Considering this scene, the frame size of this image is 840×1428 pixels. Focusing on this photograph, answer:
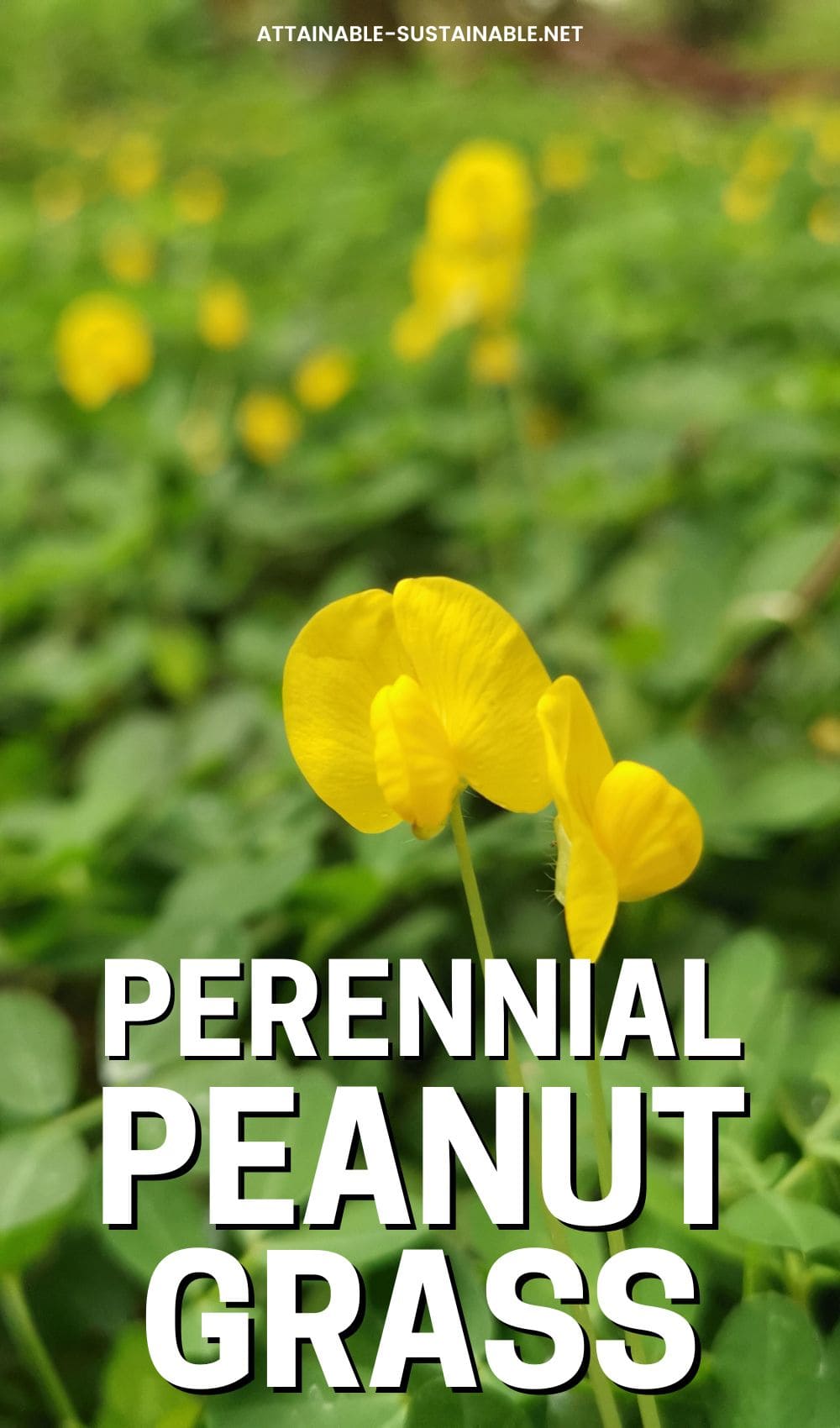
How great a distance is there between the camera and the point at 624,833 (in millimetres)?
305

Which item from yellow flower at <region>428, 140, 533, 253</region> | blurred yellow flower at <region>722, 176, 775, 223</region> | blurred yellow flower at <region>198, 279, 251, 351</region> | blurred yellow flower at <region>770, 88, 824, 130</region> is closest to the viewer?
yellow flower at <region>428, 140, 533, 253</region>

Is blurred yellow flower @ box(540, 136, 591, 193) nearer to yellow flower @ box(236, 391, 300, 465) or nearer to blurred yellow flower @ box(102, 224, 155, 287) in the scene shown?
blurred yellow flower @ box(102, 224, 155, 287)

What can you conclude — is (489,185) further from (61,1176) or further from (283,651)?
(61,1176)

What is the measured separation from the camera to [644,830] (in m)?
0.30

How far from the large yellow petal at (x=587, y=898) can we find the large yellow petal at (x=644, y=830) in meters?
0.02

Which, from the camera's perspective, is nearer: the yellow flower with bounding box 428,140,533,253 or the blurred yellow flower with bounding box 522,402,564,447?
the yellow flower with bounding box 428,140,533,253

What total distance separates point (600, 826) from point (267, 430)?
43.8 inches

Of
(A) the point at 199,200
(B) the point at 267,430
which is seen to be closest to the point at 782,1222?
(B) the point at 267,430

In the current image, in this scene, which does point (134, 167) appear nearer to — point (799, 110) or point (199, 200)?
point (199, 200)

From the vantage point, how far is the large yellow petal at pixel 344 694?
1.05 ft

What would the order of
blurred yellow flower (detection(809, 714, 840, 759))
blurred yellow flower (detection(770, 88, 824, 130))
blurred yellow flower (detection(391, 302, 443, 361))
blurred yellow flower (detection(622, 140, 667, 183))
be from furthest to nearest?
blurred yellow flower (detection(770, 88, 824, 130)), blurred yellow flower (detection(622, 140, 667, 183)), blurred yellow flower (detection(391, 302, 443, 361)), blurred yellow flower (detection(809, 714, 840, 759))

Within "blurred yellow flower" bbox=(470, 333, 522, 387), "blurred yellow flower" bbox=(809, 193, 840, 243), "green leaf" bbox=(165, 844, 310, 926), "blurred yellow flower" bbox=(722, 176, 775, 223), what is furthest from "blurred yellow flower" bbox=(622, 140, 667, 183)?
"green leaf" bbox=(165, 844, 310, 926)

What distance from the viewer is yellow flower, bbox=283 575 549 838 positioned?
308 millimetres

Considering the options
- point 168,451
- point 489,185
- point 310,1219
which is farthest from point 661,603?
point 168,451
